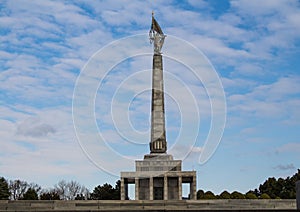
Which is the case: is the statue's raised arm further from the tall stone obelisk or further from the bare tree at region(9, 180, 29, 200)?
the bare tree at region(9, 180, 29, 200)

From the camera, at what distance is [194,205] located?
77.4ft

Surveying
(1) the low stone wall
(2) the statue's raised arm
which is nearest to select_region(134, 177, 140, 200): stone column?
(2) the statue's raised arm

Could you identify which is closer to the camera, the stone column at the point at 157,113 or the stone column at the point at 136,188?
the stone column at the point at 136,188

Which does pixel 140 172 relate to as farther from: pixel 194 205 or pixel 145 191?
pixel 194 205

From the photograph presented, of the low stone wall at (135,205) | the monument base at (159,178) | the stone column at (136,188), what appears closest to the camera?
the low stone wall at (135,205)

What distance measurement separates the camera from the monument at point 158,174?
3678 centimetres

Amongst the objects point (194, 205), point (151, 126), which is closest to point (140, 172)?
point (151, 126)

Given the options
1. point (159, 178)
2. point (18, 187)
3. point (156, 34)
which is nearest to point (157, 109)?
point (159, 178)

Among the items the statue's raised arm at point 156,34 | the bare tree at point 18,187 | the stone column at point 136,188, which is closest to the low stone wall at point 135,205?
the stone column at point 136,188

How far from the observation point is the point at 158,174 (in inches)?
1454

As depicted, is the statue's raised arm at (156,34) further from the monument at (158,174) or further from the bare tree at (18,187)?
the bare tree at (18,187)

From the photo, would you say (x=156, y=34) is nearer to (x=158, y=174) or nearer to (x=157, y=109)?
(x=157, y=109)

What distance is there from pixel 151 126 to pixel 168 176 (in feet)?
14.7

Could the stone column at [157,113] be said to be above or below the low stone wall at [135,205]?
above
